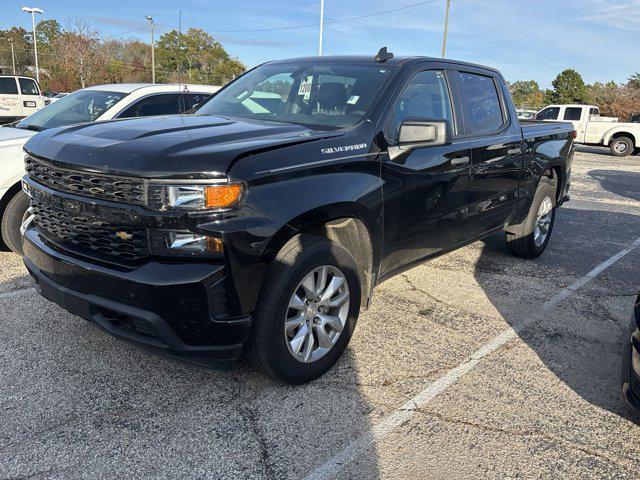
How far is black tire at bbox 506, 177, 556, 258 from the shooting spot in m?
5.60

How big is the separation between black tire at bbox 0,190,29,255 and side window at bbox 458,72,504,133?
12.7ft

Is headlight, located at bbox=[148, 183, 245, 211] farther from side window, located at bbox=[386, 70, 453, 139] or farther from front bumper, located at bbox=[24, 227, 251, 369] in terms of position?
side window, located at bbox=[386, 70, 453, 139]

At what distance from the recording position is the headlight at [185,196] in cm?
248

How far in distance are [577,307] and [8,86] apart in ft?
60.6

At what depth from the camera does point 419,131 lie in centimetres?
337

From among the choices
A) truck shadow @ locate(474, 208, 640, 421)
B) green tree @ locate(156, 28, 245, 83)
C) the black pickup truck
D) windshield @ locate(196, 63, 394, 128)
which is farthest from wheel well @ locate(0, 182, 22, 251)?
green tree @ locate(156, 28, 245, 83)

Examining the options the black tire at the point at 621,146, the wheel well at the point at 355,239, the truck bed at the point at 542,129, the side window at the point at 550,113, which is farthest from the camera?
the side window at the point at 550,113

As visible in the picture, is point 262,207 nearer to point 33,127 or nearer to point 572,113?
point 33,127

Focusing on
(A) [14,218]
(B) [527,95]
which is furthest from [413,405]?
(B) [527,95]

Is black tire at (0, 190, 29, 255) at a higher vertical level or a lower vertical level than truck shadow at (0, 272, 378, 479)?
higher

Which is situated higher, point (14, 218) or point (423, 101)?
point (423, 101)

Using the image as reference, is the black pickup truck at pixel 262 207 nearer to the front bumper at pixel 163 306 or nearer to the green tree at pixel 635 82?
the front bumper at pixel 163 306

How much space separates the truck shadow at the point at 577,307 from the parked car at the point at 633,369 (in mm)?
56

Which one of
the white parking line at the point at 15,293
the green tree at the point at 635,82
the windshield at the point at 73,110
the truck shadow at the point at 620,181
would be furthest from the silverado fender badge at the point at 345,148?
the green tree at the point at 635,82
